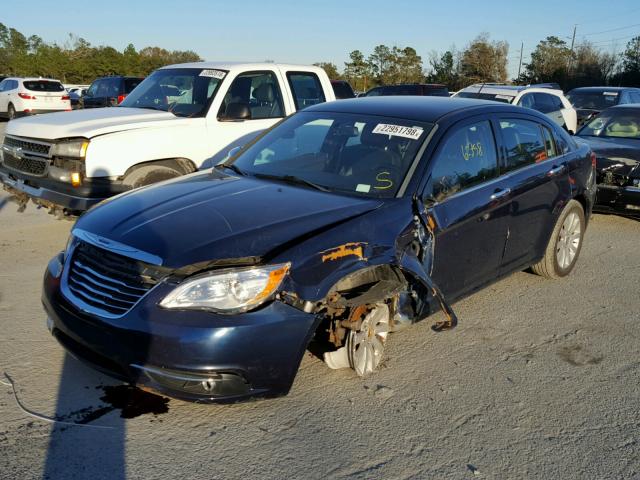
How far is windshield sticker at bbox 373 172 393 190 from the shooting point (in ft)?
12.8

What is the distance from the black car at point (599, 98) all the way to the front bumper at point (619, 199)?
9199mm

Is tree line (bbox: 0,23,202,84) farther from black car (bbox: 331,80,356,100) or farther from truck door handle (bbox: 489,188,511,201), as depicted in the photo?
truck door handle (bbox: 489,188,511,201)

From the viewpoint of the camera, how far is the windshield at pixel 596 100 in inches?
659

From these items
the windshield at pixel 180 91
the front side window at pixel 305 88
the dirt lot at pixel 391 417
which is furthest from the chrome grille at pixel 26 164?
the front side window at pixel 305 88

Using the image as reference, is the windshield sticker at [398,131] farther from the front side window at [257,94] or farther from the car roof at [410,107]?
the front side window at [257,94]

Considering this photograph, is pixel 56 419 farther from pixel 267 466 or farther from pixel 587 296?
pixel 587 296

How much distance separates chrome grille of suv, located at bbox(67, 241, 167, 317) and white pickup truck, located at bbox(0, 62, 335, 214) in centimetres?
246

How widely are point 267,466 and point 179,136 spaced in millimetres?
4345

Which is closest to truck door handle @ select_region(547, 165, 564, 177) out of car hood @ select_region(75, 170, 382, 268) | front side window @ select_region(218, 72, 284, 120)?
car hood @ select_region(75, 170, 382, 268)

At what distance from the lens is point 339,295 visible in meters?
3.36

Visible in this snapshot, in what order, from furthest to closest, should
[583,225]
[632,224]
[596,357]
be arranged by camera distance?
[632,224] → [583,225] → [596,357]

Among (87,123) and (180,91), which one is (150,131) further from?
(180,91)

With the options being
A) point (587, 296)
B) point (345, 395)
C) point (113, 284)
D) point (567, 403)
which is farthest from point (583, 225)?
point (113, 284)

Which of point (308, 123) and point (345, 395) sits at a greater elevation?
point (308, 123)
